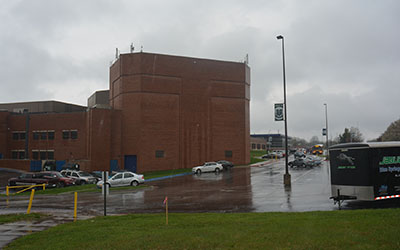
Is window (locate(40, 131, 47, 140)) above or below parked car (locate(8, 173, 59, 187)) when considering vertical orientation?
above

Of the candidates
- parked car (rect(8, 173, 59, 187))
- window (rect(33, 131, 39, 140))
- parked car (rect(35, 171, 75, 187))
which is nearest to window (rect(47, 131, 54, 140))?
window (rect(33, 131, 39, 140))

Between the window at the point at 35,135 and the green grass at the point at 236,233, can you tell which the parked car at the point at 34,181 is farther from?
the window at the point at 35,135

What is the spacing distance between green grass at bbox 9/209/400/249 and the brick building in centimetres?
3472

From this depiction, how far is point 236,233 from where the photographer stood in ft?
29.7

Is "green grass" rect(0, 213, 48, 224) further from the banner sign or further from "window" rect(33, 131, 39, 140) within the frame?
"window" rect(33, 131, 39, 140)

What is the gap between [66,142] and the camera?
158 feet

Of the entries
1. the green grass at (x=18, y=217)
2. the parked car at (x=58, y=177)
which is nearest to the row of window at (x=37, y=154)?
the parked car at (x=58, y=177)

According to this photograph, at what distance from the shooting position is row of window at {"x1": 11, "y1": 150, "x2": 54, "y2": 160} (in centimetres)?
4922

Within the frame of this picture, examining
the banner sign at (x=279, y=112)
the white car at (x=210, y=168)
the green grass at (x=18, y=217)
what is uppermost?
the banner sign at (x=279, y=112)

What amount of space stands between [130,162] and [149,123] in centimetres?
589

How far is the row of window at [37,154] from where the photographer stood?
161 ft

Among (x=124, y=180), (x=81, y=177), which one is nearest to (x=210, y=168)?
(x=124, y=180)

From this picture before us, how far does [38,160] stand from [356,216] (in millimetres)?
47026

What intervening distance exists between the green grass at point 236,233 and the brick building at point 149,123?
34.7 m
